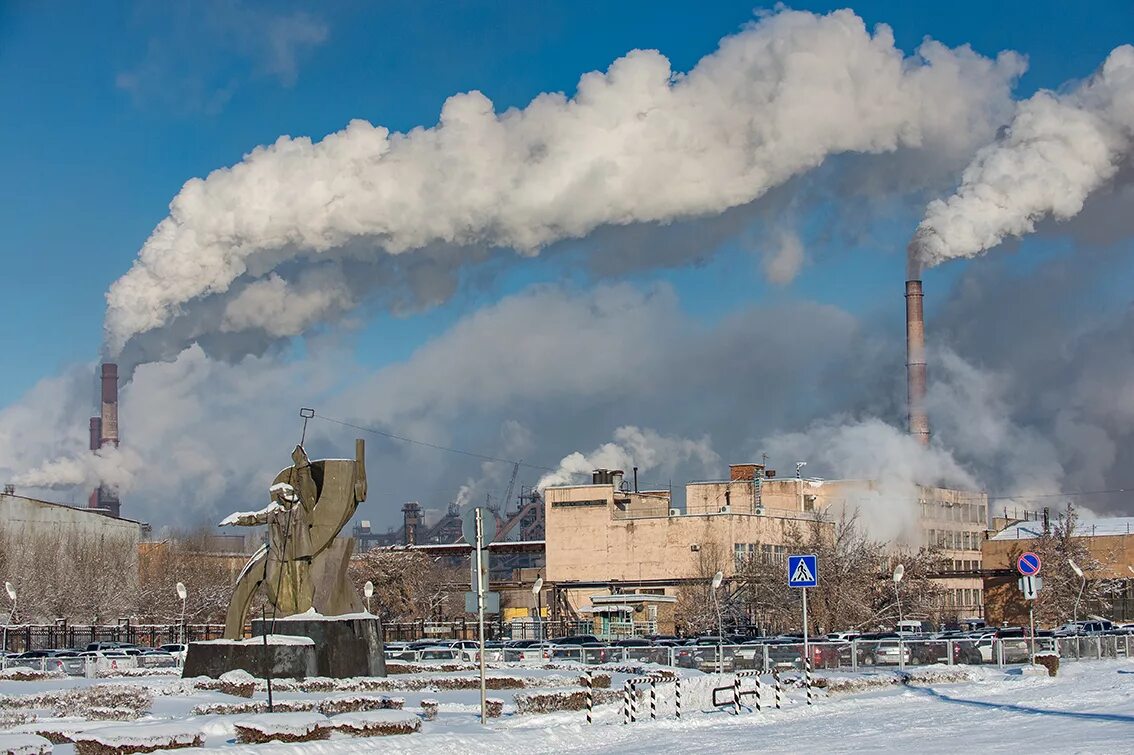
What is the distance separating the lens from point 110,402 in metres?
126

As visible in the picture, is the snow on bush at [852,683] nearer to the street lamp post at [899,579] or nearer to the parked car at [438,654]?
the parked car at [438,654]

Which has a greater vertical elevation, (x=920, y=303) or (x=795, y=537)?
(x=920, y=303)

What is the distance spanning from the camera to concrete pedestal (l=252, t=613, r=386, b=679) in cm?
4097

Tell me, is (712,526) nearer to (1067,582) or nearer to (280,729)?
(1067,582)

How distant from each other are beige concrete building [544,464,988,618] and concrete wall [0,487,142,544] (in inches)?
1334

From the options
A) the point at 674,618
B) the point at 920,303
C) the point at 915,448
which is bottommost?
the point at 674,618

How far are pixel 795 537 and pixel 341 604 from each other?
63.1 metres

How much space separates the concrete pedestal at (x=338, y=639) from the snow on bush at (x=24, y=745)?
58.0 ft

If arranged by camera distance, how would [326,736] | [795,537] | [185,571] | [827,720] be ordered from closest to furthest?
[326,736], [827,720], [795,537], [185,571]

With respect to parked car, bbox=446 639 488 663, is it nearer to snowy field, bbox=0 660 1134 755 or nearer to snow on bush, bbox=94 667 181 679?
snow on bush, bbox=94 667 181 679

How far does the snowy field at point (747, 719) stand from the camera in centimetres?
2631

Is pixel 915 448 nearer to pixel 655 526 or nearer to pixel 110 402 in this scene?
pixel 655 526

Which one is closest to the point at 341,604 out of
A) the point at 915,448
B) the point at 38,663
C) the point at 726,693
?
the point at 726,693

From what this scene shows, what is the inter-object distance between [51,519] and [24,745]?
295 ft
